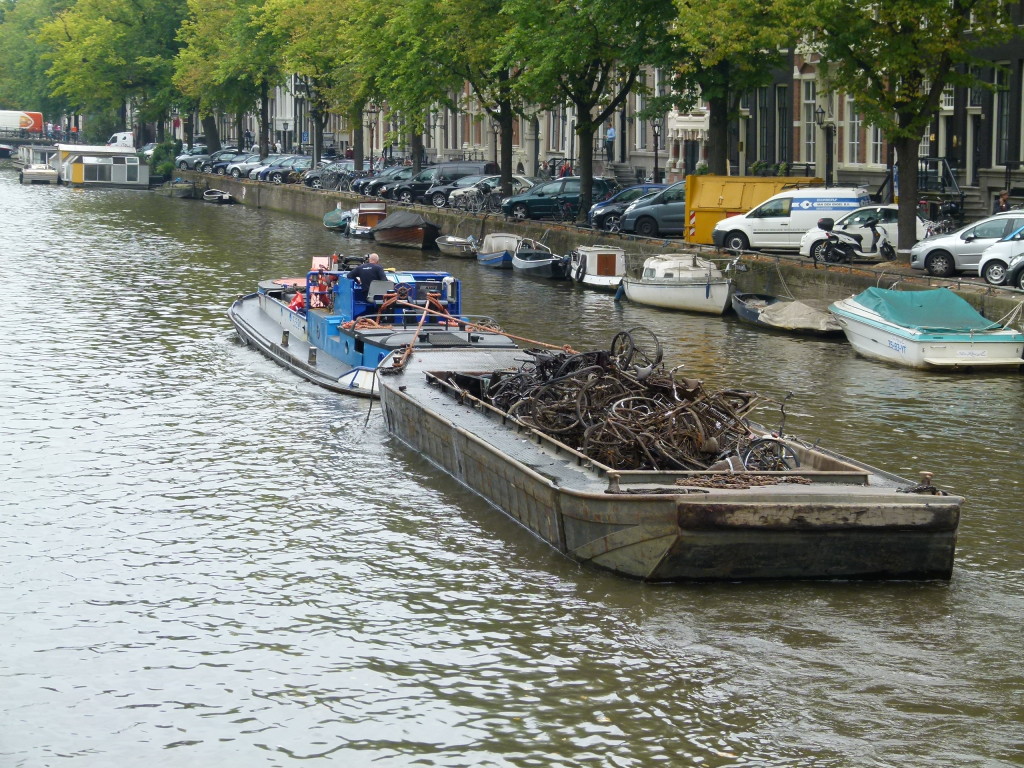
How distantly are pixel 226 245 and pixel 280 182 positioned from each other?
22043 millimetres

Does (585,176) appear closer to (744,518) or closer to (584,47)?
(584,47)

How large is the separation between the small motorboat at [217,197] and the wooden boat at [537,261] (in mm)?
30303

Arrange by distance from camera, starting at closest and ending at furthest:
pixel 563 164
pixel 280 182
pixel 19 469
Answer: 1. pixel 19 469
2. pixel 563 164
3. pixel 280 182

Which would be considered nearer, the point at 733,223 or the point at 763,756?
the point at 763,756

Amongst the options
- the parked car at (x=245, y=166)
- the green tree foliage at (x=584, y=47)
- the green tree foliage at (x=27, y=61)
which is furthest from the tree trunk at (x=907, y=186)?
the green tree foliage at (x=27, y=61)

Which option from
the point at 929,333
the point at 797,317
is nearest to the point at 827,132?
the point at 797,317

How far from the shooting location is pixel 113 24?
89000 millimetres

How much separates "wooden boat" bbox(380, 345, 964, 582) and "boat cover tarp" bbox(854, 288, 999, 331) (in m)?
11.8

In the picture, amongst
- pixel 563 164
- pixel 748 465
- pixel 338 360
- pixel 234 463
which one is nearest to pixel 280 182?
pixel 563 164

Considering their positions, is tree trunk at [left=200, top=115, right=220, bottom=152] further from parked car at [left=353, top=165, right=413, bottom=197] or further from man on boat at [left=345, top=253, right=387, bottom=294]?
man on boat at [left=345, top=253, right=387, bottom=294]

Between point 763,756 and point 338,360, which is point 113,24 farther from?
point 763,756

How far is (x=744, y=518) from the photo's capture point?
43.7 feet

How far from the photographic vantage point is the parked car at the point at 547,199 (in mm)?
48219

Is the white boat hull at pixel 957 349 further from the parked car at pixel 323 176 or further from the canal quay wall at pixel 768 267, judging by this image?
the parked car at pixel 323 176
